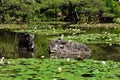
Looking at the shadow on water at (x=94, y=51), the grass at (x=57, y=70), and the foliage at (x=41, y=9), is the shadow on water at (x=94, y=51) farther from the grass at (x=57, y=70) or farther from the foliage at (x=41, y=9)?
the foliage at (x=41, y=9)

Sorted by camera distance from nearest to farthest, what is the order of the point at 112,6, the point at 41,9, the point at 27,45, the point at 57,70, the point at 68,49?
the point at 57,70, the point at 68,49, the point at 27,45, the point at 41,9, the point at 112,6

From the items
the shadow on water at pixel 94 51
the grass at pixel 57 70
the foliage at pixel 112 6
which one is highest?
the grass at pixel 57 70

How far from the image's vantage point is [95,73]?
35.3 ft

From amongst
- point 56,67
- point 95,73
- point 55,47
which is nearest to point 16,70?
point 56,67

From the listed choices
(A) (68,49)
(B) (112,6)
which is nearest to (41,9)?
(B) (112,6)

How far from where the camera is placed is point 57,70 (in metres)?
11.1

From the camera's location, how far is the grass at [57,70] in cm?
1016

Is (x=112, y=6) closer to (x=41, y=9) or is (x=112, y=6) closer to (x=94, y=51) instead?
(x=41, y=9)

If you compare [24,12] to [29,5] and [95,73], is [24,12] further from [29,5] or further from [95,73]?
[95,73]

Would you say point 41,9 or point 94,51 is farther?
point 41,9

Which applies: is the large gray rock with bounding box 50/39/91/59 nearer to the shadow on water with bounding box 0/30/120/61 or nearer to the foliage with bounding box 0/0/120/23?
the shadow on water with bounding box 0/30/120/61

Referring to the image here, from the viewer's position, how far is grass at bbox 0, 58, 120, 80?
33.3ft

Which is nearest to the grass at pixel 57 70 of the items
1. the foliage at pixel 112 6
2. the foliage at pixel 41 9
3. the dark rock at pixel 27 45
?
the dark rock at pixel 27 45

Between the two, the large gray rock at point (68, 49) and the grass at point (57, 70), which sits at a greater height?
the grass at point (57, 70)
